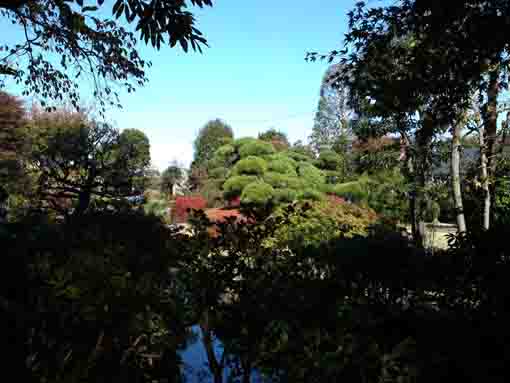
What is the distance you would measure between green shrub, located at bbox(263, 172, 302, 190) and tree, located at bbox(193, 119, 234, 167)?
50.0 ft

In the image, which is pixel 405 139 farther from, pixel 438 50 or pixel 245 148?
pixel 245 148

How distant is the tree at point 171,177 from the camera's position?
974 inches

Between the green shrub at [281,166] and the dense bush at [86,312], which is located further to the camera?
the green shrub at [281,166]

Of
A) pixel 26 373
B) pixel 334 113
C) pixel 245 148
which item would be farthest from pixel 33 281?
pixel 334 113

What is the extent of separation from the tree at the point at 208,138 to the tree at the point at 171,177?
283 centimetres

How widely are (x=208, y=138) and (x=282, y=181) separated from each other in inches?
685

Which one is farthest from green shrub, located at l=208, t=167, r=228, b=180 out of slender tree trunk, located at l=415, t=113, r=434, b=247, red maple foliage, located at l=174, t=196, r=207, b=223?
slender tree trunk, located at l=415, t=113, r=434, b=247

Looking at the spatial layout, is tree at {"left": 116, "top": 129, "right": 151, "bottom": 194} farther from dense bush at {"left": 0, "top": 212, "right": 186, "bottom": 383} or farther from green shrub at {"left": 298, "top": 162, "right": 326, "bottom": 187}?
green shrub at {"left": 298, "top": 162, "right": 326, "bottom": 187}

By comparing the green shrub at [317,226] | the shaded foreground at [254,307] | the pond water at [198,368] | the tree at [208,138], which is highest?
the tree at [208,138]

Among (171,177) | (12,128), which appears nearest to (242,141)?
(12,128)

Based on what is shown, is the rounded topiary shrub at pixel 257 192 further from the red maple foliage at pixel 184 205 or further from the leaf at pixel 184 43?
the leaf at pixel 184 43

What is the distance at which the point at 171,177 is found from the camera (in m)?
24.9

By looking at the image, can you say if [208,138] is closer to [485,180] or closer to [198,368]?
[485,180]

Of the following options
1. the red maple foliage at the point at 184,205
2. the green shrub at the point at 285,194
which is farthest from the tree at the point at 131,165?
the red maple foliage at the point at 184,205
